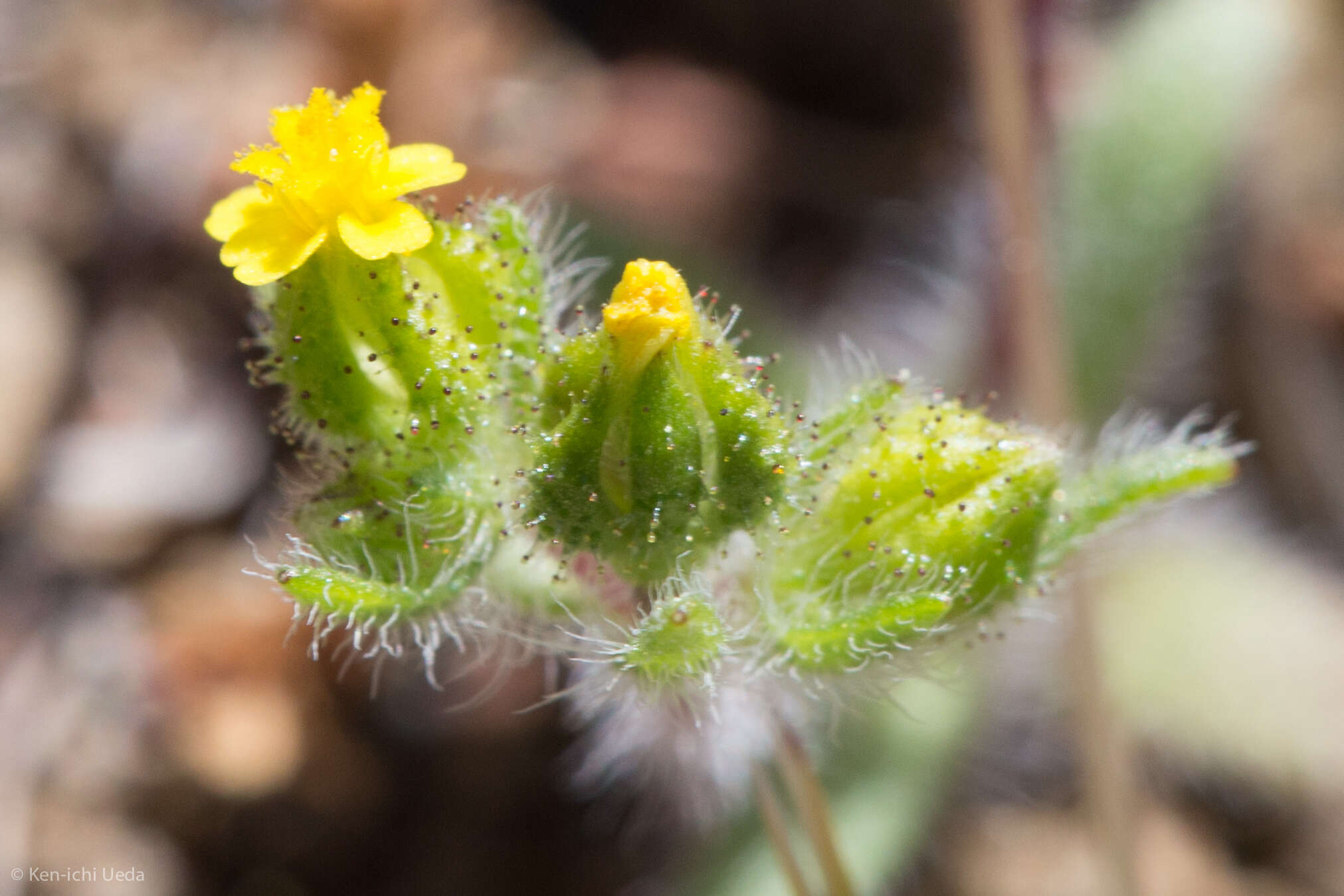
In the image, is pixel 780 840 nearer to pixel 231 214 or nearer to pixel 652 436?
pixel 652 436

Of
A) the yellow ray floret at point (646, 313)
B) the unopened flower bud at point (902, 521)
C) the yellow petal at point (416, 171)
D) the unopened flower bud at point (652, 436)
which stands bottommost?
the unopened flower bud at point (902, 521)

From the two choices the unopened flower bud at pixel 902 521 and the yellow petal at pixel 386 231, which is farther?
the unopened flower bud at pixel 902 521

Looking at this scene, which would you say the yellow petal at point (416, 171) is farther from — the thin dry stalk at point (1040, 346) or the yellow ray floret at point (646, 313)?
the thin dry stalk at point (1040, 346)

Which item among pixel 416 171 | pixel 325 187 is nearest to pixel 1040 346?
pixel 416 171

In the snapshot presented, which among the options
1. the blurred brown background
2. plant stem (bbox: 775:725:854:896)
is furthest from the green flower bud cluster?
the blurred brown background

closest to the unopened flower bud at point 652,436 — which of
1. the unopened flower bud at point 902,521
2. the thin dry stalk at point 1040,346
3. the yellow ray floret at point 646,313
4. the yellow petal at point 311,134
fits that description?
the yellow ray floret at point 646,313
